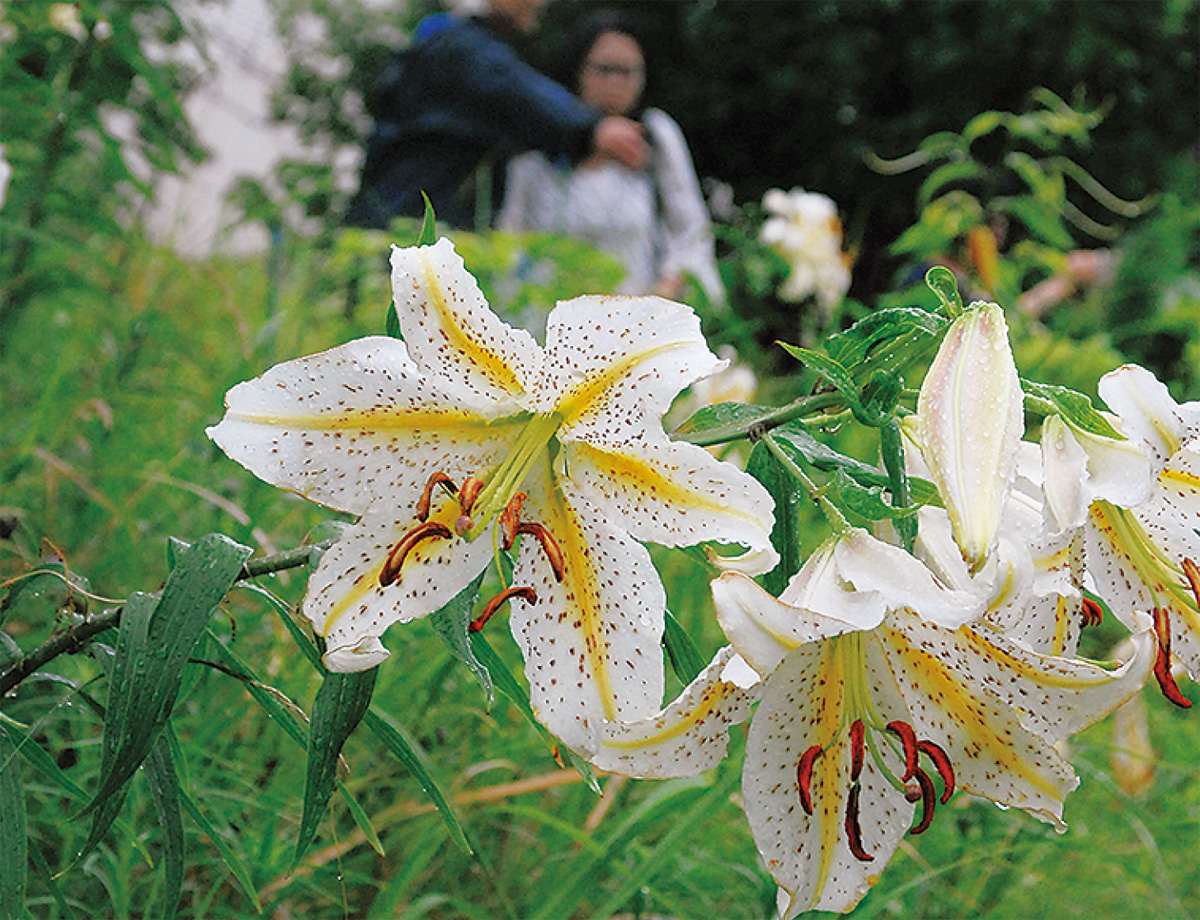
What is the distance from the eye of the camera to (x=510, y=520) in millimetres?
459

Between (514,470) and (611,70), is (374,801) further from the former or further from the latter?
(611,70)

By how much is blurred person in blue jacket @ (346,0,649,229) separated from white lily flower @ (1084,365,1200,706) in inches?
90.9

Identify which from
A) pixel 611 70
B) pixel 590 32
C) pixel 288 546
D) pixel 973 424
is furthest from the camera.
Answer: pixel 590 32

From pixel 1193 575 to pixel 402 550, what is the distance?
318mm

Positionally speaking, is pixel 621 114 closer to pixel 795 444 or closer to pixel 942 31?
pixel 795 444

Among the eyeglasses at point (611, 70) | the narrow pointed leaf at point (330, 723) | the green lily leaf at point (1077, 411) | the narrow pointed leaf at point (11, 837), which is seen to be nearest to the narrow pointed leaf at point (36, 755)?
the narrow pointed leaf at point (11, 837)

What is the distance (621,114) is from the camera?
11.6ft

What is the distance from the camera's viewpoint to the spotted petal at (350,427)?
0.45 m

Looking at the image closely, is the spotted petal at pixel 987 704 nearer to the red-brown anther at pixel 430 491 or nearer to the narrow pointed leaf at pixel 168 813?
the red-brown anther at pixel 430 491

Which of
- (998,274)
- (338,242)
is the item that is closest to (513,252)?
(338,242)

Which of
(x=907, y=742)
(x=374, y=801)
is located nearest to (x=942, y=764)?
(x=907, y=742)

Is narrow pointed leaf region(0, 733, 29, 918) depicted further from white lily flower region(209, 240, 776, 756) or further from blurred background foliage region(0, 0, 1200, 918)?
white lily flower region(209, 240, 776, 756)

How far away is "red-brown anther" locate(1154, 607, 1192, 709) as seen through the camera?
1.46 feet

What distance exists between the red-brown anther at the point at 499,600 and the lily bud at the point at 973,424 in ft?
0.53
